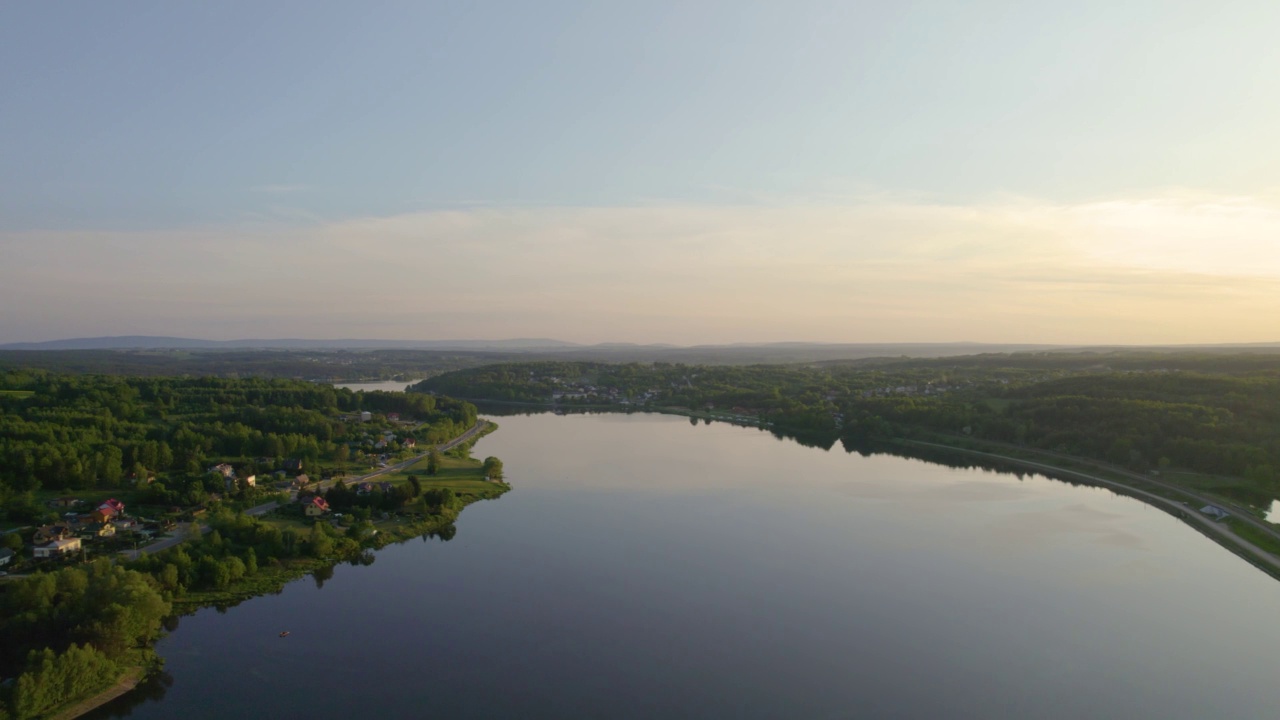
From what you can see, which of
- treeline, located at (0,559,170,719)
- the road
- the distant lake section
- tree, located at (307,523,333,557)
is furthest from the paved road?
the distant lake section

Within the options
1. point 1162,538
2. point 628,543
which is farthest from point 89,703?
point 1162,538

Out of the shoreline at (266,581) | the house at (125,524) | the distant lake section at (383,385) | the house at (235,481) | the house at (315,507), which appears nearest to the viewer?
the shoreline at (266,581)

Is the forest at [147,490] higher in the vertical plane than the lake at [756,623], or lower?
higher

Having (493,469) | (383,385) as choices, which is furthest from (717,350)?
(493,469)

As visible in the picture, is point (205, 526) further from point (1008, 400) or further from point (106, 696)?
point (1008, 400)

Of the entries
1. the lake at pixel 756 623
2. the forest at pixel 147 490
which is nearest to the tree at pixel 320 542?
the forest at pixel 147 490

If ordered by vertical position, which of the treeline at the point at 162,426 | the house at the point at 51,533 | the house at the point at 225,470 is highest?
the treeline at the point at 162,426

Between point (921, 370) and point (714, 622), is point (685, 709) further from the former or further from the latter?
point (921, 370)

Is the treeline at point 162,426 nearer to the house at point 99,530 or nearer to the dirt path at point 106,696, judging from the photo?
the house at point 99,530
